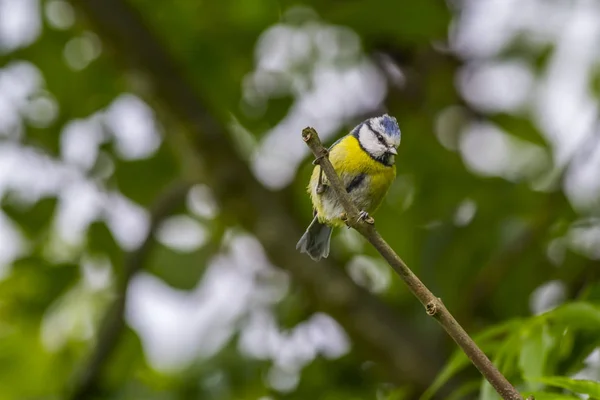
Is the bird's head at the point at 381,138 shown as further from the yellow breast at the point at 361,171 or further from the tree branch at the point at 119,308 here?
the tree branch at the point at 119,308

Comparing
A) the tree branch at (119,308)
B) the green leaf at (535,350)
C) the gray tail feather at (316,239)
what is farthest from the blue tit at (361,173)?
the tree branch at (119,308)

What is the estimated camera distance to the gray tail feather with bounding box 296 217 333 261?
1364 mm

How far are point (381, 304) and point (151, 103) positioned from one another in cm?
83

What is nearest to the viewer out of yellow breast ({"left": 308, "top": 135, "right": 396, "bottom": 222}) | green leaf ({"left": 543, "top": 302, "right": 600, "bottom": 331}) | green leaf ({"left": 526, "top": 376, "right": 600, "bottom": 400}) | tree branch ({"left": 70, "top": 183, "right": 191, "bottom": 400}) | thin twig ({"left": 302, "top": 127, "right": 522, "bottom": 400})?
thin twig ({"left": 302, "top": 127, "right": 522, "bottom": 400})

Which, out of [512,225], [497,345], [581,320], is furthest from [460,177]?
[581,320]

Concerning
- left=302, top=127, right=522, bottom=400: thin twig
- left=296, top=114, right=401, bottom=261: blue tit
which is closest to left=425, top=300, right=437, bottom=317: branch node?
left=302, top=127, right=522, bottom=400: thin twig

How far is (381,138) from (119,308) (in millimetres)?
1145

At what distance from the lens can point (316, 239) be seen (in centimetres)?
141

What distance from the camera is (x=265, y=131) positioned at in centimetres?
238

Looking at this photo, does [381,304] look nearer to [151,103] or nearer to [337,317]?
[337,317]

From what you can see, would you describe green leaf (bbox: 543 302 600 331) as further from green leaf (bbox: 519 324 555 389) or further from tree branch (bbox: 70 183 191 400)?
tree branch (bbox: 70 183 191 400)

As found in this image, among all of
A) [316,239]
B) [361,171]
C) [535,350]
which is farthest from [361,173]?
[535,350]

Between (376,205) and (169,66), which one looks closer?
(376,205)

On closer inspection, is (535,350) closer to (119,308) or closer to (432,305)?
(432,305)
